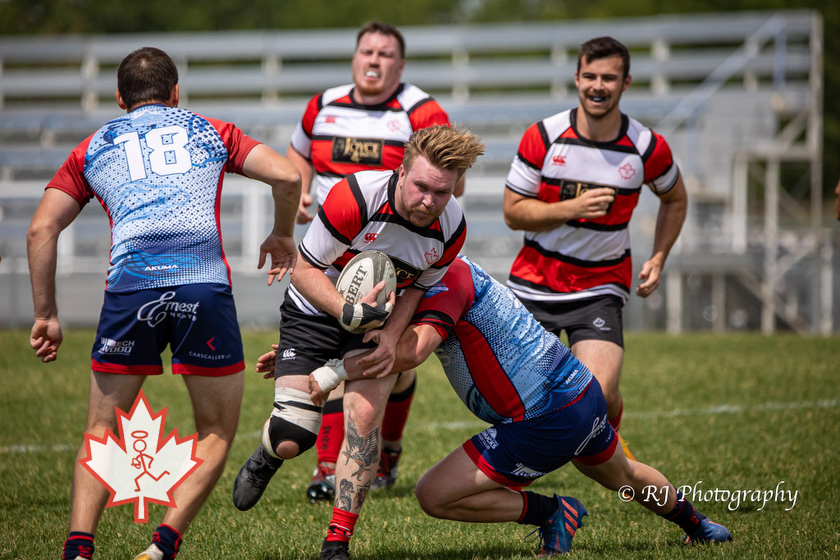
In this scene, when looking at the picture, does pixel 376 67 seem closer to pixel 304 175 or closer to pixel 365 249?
pixel 304 175

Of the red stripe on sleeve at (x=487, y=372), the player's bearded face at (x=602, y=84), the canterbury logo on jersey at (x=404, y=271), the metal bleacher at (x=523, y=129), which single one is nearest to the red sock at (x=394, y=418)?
the red stripe on sleeve at (x=487, y=372)

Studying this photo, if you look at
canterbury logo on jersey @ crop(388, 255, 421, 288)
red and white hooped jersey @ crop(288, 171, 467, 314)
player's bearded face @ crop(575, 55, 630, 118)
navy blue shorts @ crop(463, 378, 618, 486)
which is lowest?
navy blue shorts @ crop(463, 378, 618, 486)

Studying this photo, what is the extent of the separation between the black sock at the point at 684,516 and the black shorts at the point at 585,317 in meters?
1.10

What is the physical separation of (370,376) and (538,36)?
20.0 meters

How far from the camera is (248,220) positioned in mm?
15141

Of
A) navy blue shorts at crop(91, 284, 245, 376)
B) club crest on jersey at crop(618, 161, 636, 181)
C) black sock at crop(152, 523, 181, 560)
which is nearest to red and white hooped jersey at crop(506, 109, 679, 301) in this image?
club crest on jersey at crop(618, 161, 636, 181)

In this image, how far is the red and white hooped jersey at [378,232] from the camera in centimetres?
357

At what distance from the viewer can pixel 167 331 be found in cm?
348

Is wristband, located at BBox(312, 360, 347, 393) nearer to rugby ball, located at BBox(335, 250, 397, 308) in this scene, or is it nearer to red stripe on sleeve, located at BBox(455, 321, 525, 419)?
rugby ball, located at BBox(335, 250, 397, 308)

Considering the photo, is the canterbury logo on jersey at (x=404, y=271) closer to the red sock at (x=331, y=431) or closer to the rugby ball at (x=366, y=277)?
the rugby ball at (x=366, y=277)

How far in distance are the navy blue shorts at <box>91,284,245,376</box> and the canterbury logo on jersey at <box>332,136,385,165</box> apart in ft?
6.88

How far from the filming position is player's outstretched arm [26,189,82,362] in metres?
3.40

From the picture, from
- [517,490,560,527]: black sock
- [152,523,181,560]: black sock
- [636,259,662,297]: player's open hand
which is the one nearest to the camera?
[152,523,181,560]: black sock

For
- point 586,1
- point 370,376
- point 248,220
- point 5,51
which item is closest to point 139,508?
point 370,376
